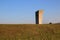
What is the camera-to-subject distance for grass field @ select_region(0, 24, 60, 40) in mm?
4629

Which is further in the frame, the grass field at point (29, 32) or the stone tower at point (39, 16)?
the stone tower at point (39, 16)

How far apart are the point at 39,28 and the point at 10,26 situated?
960 millimetres

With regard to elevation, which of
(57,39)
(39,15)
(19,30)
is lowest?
(57,39)

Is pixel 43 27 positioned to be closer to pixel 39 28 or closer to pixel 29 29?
pixel 39 28

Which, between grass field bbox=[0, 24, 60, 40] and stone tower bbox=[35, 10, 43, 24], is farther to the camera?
stone tower bbox=[35, 10, 43, 24]

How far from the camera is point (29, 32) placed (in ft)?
15.8

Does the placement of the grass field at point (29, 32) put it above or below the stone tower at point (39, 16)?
below

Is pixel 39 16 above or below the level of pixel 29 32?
above

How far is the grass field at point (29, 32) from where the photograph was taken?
463 centimetres

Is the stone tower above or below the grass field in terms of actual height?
above

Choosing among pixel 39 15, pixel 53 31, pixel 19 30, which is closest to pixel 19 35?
pixel 19 30

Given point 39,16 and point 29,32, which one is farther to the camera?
point 39,16

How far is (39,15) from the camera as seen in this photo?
12.2 metres

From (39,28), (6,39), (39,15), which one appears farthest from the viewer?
(39,15)
